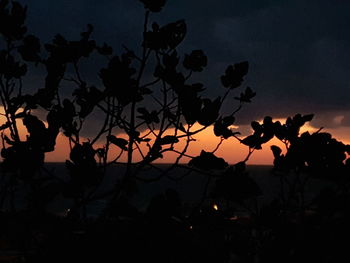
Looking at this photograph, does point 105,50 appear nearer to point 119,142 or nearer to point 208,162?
point 119,142

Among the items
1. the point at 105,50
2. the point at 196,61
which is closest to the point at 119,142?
the point at 105,50

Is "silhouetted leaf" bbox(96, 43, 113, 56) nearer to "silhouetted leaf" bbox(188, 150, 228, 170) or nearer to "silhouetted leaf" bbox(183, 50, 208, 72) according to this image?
"silhouetted leaf" bbox(183, 50, 208, 72)

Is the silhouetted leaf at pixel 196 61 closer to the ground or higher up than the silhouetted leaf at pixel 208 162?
higher up

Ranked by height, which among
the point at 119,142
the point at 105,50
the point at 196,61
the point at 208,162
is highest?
the point at 105,50

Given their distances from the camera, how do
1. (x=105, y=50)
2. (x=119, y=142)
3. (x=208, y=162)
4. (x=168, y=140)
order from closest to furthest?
(x=208, y=162)
(x=168, y=140)
(x=119, y=142)
(x=105, y=50)

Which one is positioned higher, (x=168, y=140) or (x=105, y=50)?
(x=105, y=50)

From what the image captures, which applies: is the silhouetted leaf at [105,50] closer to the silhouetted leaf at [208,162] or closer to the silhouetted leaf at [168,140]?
the silhouetted leaf at [168,140]

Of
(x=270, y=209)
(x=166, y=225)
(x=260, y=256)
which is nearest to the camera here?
(x=260, y=256)

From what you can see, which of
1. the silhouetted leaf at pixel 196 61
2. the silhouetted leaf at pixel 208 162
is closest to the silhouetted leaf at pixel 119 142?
the silhouetted leaf at pixel 208 162

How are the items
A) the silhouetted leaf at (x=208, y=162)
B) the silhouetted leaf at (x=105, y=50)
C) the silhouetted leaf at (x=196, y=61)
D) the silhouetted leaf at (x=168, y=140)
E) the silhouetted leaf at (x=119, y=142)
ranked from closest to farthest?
the silhouetted leaf at (x=208, y=162) → the silhouetted leaf at (x=168, y=140) → the silhouetted leaf at (x=196, y=61) → the silhouetted leaf at (x=119, y=142) → the silhouetted leaf at (x=105, y=50)

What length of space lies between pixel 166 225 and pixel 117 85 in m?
1.27

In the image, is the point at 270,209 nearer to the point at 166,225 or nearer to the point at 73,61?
the point at 166,225

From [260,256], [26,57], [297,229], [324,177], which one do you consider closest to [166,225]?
[260,256]

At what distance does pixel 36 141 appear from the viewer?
2590 mm
